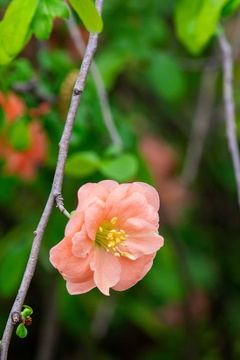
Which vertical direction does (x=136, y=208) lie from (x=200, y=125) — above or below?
above

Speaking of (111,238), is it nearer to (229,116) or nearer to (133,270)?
(133,270)

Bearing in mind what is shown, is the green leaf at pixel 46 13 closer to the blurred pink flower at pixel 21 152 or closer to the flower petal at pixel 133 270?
the flower petal at pixel 133 270

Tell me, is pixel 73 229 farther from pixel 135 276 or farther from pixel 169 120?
pixel 169 120

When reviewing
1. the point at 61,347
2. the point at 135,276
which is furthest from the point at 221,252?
the point at 135,276

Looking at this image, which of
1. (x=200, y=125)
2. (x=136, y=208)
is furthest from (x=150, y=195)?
(x=200, y=125)

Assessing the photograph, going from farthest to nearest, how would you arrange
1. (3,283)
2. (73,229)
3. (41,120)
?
1. (3,283)
2. (41,120)
3. (73,229)

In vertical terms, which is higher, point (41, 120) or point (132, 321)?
point (41, 120)

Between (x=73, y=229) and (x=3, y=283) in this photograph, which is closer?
(x=73, y=229)

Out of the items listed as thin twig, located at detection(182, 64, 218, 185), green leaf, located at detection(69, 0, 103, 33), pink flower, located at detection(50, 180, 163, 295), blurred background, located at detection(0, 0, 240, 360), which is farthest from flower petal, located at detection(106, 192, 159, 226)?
thin twig, located at detection(182, 64, 218, 185)
